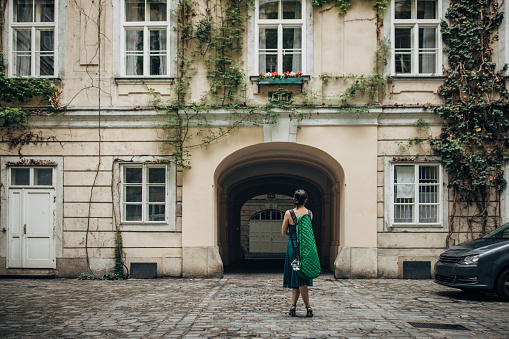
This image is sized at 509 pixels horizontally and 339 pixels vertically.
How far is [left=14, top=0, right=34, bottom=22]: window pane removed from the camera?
1298cm

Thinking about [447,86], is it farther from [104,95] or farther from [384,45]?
[104,95]

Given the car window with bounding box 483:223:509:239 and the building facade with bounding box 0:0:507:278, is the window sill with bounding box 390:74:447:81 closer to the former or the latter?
the building facade with bounding box 0:0:507:278

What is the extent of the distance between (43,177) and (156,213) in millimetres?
3011

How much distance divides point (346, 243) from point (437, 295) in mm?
3109

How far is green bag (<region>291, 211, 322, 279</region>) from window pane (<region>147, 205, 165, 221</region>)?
629 cm

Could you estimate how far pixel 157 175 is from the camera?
1284cm

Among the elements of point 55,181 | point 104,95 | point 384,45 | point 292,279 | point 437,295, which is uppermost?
point 384,45

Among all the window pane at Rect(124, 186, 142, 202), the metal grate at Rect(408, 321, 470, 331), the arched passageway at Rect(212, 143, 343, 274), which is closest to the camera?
the metal grate at Rect(408, 321, 470, 331)

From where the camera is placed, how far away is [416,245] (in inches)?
489

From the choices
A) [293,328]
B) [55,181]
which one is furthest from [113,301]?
[55,181]

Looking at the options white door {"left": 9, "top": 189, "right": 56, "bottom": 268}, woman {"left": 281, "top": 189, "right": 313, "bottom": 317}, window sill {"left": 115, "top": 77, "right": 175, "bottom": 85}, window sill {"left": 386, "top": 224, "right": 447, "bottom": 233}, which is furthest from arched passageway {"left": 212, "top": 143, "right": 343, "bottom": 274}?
woman {"left": 281, "top": 189, "right": 313, "bottom": 317}

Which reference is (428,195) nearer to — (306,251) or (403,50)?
(403,50)

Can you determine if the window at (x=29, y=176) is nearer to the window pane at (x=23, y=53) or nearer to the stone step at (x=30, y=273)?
the stone step at (x=30, y=273)

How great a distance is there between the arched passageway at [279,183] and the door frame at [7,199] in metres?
4.01
